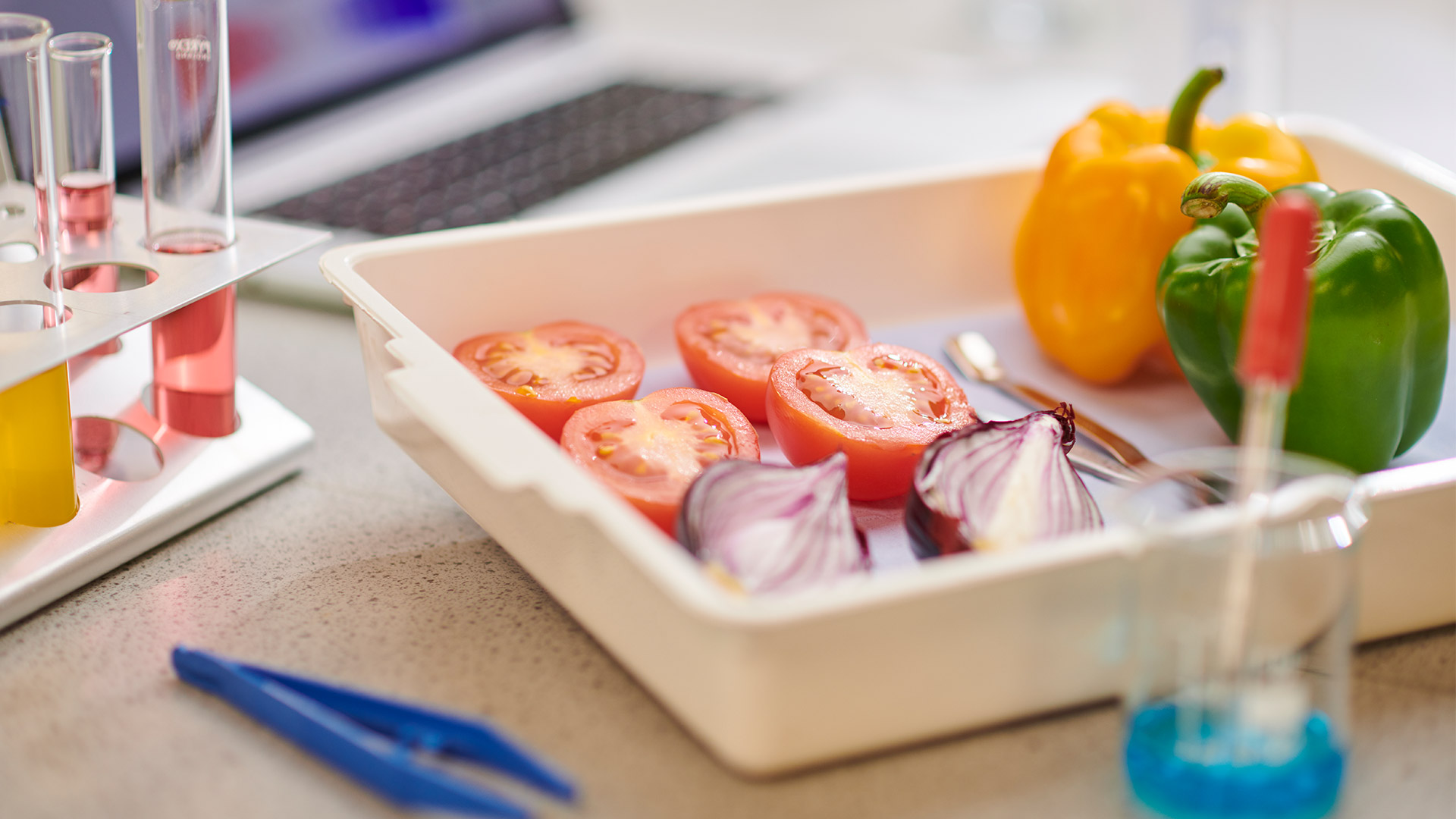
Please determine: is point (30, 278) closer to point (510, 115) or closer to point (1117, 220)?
point (1117, 220)

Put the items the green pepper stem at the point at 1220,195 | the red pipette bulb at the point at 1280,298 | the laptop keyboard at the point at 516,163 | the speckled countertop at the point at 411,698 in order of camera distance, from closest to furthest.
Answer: the red pipette bulb at the point at 1280,298
the speckled countertop at the point at 411,698
the green pepper stem at the point at 1220,195
the laptop keyboard at the point at 516,163

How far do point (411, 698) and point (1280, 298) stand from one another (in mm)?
424

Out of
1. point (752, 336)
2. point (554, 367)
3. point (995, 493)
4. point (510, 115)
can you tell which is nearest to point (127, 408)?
point (554, 367)

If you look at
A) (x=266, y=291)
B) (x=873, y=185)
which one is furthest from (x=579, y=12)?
(x=873, y=185)

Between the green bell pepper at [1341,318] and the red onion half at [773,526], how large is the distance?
0.29m

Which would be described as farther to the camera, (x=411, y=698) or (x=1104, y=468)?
(x=1104, y=468)

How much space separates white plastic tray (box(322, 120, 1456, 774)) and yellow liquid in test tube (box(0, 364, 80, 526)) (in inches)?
6.5

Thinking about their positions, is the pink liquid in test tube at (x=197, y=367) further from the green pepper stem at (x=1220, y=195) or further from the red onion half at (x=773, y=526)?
the green pepper stem at (x=1220, y=195)

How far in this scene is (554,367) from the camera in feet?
2.76

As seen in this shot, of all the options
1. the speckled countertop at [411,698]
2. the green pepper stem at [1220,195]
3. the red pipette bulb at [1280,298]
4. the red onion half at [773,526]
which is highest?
the red pipette bulb at [1280,298]

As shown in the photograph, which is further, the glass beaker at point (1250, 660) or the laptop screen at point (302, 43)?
the laptop screen at point (302, 43)

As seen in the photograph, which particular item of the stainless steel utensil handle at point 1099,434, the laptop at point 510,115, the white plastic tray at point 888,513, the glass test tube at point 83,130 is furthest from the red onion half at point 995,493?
the laptop at point 510,115

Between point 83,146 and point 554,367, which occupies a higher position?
point 83,146

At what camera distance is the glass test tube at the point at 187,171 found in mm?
787
